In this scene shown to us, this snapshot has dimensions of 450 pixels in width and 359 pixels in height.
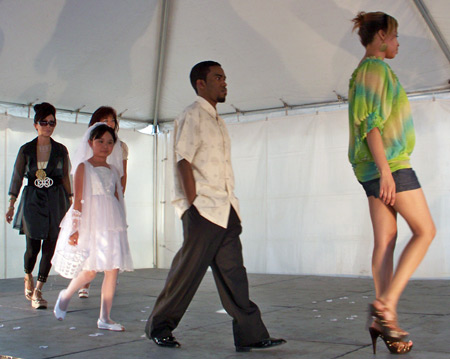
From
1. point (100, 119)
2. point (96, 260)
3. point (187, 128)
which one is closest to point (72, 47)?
point (100, 119)

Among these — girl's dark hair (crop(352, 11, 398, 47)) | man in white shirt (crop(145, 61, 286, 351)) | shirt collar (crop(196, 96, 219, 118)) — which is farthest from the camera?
shirt collar (crop(196, 96, 219, 118))

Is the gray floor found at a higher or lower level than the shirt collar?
lower

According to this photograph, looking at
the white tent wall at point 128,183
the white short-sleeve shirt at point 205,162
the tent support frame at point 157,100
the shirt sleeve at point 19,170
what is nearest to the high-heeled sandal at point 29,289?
the shirt sleeve at point 19,170

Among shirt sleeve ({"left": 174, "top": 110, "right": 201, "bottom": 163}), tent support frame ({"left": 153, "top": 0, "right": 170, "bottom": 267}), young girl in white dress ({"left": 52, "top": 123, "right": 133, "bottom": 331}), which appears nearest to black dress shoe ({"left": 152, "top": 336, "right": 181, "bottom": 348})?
young girl in white dress ({"left": 52, "top": 123, "right": 133, "bottom": 331})

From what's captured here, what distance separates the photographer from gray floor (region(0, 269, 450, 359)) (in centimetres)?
312

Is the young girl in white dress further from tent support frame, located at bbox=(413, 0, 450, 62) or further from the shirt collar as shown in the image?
tent support frame, located at bbox=(413, 0, 450, 62)

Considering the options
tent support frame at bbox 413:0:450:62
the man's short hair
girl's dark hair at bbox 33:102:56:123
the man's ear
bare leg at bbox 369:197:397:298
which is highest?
tent support frame at bbox 413:0:450:62

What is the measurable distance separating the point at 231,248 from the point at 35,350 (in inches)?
43.6

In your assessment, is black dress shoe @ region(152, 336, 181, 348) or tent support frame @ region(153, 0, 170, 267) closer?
black dress shoe @ region(152, 336, 181, 348)


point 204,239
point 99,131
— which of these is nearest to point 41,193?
point 99,131

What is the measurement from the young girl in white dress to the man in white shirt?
866 mm

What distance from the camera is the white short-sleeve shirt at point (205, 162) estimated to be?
3184 millimetres

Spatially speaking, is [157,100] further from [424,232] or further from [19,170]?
[424,232]

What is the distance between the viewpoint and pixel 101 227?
4.10 meters
